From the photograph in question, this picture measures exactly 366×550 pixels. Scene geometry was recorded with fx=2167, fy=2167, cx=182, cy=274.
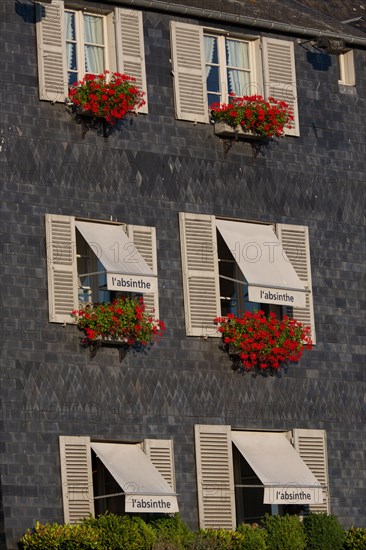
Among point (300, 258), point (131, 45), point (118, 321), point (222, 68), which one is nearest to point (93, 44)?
point (131, 45)

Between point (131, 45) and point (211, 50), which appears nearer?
point (131, 45)

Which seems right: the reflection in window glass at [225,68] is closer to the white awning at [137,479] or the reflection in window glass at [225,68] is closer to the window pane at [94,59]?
the window pane at [94,59]

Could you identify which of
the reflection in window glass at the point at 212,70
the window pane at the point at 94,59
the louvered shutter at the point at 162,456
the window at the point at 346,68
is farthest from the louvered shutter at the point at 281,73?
the louvered shutter at the point at 162,456

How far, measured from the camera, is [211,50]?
37.6 meters

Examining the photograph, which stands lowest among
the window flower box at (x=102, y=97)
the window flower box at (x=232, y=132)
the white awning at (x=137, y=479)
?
the white awning at (x=137, y=479)

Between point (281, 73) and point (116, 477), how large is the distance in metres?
8.50

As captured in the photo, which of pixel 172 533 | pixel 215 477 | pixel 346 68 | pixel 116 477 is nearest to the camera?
pixel 116 477

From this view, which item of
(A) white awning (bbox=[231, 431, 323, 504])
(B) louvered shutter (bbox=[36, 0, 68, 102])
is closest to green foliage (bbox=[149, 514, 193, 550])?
(A) white awning (bbox=[231, 431, 323, 504])

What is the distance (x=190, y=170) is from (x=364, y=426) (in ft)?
17.8

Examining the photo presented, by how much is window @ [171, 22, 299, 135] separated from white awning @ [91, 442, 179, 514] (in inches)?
234

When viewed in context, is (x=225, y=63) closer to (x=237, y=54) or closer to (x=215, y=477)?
(x=237, y=54)

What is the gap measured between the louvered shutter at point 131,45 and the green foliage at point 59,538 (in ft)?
24.2

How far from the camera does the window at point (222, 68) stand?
121ft

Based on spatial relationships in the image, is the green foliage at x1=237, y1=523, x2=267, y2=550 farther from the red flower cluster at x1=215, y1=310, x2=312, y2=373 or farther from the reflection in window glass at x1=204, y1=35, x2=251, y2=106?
the reflection in window glass at x1=204, y1=35, x2=251, y2=106
